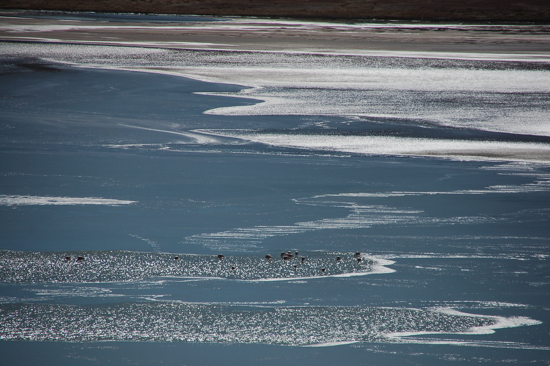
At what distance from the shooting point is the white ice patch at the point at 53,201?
5176mm

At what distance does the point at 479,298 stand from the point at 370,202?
171cm

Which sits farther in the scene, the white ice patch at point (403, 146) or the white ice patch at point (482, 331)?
the white ice patch at point (403, 146)

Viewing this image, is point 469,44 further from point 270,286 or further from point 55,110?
point 270,286

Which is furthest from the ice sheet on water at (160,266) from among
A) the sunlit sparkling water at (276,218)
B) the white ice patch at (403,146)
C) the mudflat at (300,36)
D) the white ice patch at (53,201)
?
the mudflat at (300,36)

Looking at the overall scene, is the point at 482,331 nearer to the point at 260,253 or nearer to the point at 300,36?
the point at 260,253

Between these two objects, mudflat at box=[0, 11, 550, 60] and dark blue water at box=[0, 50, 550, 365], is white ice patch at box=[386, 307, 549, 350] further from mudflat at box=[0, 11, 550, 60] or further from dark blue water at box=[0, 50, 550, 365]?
mudflat at box=[0, 11, 550, 60]

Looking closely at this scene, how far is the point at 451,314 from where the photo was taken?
3.49 meters

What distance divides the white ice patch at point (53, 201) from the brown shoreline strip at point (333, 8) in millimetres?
24297

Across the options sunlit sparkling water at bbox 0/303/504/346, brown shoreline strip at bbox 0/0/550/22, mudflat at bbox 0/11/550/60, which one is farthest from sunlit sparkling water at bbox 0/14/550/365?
brown shoreline strip at bbox 0/0/550/22

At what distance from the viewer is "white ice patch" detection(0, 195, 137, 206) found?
518cm

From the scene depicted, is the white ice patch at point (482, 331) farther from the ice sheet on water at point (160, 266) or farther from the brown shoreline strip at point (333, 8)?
the brown shoreline strip at point (333, 8)

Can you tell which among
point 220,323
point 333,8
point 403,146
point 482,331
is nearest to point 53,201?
point 220,323

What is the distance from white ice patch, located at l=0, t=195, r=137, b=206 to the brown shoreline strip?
79.7 feet

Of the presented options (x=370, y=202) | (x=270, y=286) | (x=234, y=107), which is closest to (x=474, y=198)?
(x=370, y=202)
